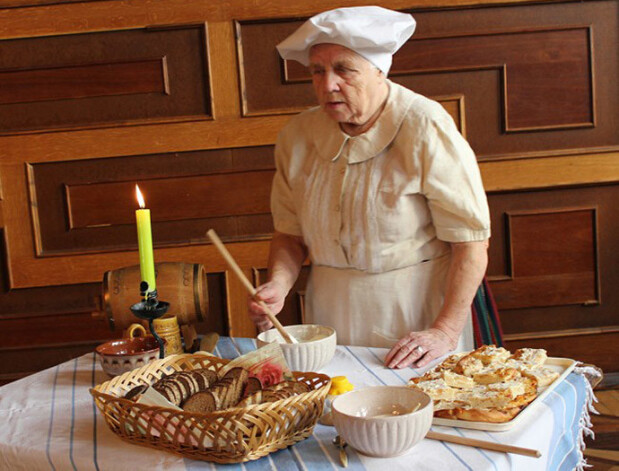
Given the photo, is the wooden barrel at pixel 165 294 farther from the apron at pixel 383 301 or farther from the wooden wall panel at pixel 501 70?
the wooden wall panel at pixel 501 70

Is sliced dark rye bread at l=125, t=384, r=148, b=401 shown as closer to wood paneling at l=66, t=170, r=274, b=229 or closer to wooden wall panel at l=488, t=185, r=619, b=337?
wood paneling at l=66, t=170, r=274, b=229

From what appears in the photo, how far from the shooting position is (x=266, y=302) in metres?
1.92

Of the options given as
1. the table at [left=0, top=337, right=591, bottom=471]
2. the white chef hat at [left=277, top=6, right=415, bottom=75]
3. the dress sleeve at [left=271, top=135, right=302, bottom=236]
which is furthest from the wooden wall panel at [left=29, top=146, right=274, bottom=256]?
the table at [left=0, top=337, right=591, bottom=471]

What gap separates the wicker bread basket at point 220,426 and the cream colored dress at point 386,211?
799mm

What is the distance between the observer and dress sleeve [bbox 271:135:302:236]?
2.14 meters

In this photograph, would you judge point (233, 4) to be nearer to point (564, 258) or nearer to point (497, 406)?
point (564, 258)

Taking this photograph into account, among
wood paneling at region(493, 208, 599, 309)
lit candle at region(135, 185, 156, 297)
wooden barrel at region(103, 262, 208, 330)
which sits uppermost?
lit candle at region(135, 185, 156, 297)

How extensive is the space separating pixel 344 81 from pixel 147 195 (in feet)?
5.34

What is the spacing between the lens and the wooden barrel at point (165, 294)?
1936mm

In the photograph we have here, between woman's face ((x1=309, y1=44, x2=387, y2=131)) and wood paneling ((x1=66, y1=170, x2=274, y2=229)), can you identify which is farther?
wood paneling ((x1=66, y1=170, x2=274, y2=229))

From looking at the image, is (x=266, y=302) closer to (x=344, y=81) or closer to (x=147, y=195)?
(x=344, y=81)

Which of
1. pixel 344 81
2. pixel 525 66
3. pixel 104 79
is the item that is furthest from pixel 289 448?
pixel 525 66

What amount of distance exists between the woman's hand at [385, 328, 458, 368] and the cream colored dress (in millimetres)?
337

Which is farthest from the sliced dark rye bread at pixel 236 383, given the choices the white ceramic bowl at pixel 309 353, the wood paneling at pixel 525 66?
the wood paneling at pixel 525 66
